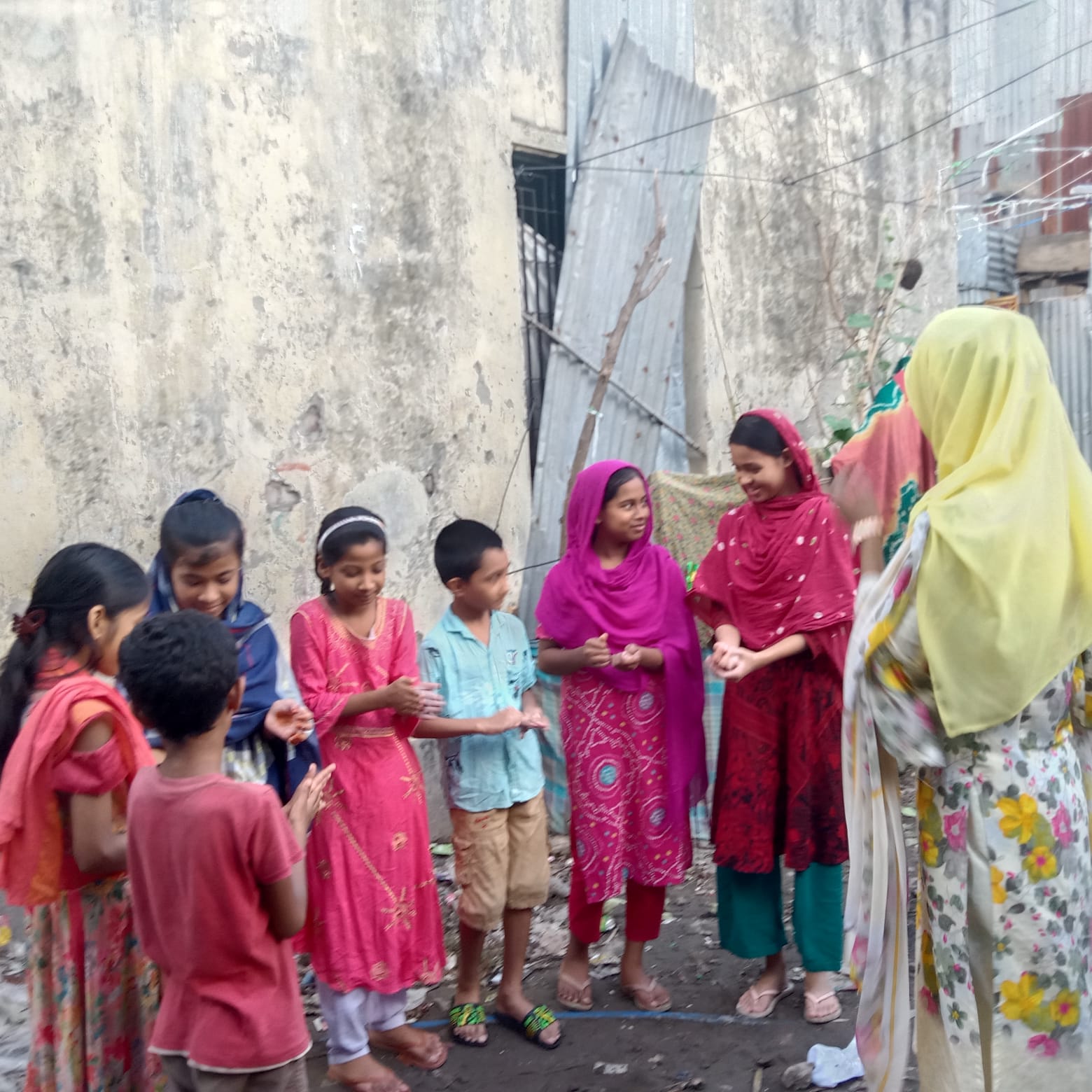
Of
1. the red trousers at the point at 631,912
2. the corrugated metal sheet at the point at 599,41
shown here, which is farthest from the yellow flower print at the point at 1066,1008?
the corrugated metal sheet at the point at 599,41

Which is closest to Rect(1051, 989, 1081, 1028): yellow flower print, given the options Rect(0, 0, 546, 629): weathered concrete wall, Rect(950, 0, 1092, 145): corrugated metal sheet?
Rect(0, 0, 546, 629): weathered concrete wall

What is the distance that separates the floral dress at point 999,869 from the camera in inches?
95.6

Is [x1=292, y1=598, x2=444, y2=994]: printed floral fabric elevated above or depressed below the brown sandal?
above

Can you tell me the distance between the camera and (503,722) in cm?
346

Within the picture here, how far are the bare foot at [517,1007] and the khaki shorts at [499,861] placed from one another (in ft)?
0.93

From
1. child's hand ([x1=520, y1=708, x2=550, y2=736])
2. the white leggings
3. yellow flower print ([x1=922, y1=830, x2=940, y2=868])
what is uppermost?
child's hand ([x1=520, y1=708, x2=550, y2=736])

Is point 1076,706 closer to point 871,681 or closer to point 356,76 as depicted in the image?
point 871,681

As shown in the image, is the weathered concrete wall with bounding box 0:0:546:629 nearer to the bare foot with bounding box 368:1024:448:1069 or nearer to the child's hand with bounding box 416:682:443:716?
the child's hand with bounding box 416:682:443:716

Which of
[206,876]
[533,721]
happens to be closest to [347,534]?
[533,721]

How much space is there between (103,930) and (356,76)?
3.87m

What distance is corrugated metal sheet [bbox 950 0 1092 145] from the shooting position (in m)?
10.4

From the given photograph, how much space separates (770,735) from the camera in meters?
3.67

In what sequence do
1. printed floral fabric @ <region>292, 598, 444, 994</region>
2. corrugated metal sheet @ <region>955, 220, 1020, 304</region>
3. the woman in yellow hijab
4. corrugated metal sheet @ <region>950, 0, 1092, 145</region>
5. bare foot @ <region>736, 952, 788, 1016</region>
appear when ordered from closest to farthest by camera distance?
1. the woman in yellow hijab
2. printed floral fabric @ <region>292, 598, 444, 994</region>
3. bare foot @ <region>736, 952, 788, 1016</region>
4. corrugated metal sheet @ <region>950, 0, 1092, 145</region>
5. corrugated metal sheet @ <region>955, 220, 1020, 304</region>

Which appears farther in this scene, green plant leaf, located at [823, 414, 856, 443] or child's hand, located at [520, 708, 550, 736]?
green plant leaf, located at [823, 414, 856, 443]
